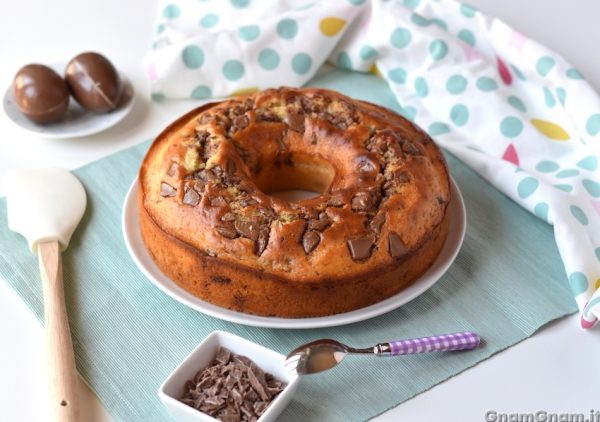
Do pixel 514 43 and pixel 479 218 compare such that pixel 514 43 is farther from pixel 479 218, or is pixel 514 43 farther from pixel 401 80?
pixel 479 218

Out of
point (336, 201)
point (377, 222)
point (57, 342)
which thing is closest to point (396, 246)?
point (377, 222)

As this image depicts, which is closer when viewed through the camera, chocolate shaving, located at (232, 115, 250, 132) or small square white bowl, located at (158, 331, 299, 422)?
small square white bowl, located at (158, 331, 299, 422)

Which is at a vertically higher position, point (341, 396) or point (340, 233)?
point (340, 233)

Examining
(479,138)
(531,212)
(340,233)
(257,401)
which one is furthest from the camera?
(479,138)

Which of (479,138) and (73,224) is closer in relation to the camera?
(73,224)

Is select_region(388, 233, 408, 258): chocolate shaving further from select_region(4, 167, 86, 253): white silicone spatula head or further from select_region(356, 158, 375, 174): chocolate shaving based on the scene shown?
select_region(4, 167, 86, 253): white silicone spatula head

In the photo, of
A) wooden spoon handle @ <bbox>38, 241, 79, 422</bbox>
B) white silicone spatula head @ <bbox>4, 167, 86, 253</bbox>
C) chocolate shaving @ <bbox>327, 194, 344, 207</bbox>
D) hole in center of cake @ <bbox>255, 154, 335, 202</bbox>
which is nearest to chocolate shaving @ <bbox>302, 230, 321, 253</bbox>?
chocolate shaving @ <bbox>327, 194, 344, 207</bbox>

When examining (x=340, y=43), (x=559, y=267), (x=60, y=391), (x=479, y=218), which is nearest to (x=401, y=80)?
(x=340, y=43)
